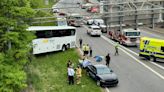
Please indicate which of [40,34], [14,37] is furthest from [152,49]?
[14,37]

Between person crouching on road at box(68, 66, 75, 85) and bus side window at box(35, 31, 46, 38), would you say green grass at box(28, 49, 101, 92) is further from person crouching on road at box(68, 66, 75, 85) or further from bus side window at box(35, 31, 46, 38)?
bus side window at box(35, 31, 46, 38)

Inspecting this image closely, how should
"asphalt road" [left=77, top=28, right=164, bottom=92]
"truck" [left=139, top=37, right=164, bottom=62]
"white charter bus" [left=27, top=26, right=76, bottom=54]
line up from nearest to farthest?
"asphalt road" [left=77, top=28, right=164, bottom=92] → "truck" [left=139, top=37, right=164, bottom=62] → "white charter bus" [left=27, top=26, right=76, bottom=54]

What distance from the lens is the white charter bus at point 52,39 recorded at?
141 feet

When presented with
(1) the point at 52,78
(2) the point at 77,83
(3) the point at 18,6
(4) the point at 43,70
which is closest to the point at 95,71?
(2) the point at 77,83

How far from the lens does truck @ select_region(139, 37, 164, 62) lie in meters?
41.5

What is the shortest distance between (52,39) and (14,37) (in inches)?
804

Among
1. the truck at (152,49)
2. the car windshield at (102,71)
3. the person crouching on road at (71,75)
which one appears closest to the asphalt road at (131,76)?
the car windshield at (102,71)

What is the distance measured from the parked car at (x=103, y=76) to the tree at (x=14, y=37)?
24.2 ft

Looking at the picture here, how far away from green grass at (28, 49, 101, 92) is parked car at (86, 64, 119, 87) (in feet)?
1.69

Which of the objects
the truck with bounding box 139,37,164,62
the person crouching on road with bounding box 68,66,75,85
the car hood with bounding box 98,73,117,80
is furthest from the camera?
the truck with bounding box 139,37,164,62

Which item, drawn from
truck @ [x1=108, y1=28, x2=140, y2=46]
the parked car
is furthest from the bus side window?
truck @ [x1=108, y1=28, x2=140, y2=46]

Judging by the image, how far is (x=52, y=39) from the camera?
45.0 meters

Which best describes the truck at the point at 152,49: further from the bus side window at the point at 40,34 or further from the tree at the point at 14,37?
the tree at the point at 14,37

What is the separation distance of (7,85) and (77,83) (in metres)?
10.5
